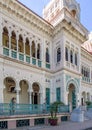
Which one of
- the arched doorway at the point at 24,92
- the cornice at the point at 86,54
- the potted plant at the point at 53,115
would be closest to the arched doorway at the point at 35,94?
the arched doorway at the point at 24,92

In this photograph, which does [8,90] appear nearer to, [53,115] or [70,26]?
[53,115]

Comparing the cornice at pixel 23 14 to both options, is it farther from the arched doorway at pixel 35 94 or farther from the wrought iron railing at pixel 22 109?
the wrought iron railing at pixel 22 109

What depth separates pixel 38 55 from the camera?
78.0 ft

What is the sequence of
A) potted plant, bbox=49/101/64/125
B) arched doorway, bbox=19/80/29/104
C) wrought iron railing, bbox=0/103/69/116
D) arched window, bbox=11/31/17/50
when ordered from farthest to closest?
arched doorway, bbox=19/80/29/104, arched window, bbox=11/31/17/50, potted plant, bbox=49/101/64/125, wrought iron railing, bbox=0/103/69/116

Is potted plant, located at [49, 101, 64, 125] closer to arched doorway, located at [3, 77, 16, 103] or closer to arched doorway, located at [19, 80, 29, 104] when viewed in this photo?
arched doorway, located at [19, 80, 29, 104]

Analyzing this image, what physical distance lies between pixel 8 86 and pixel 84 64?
14.3 meters

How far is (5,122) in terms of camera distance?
1593cm

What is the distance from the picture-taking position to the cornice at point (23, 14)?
64.6ft

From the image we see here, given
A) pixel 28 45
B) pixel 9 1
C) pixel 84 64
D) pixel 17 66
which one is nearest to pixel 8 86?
pixel 17 66

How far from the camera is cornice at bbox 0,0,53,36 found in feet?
64.6

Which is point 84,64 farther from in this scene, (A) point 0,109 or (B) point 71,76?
(A) point 0,109

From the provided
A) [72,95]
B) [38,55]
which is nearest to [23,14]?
[38,55]

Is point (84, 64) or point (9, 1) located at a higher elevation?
point (9, 1)

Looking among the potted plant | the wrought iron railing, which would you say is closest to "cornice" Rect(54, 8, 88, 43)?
the wrought iron railing
